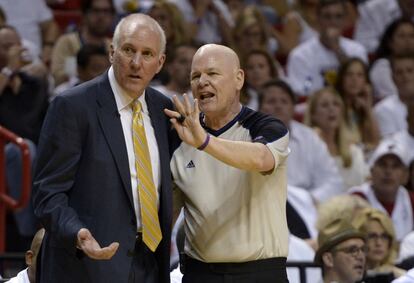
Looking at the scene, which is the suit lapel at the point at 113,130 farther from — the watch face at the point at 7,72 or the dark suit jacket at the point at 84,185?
the watch face at the point at 7,72

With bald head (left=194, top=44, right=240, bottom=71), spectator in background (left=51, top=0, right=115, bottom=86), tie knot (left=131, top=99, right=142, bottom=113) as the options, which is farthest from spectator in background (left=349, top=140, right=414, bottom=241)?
tie knot (left=131, top=99, right=142, bottom=113)

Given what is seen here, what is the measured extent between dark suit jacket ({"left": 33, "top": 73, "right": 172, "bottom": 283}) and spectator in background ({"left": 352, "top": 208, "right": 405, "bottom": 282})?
10.3 ft

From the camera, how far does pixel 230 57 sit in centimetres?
460

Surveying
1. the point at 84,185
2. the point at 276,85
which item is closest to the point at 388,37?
the point at 276,85

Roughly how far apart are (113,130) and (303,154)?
488 cm

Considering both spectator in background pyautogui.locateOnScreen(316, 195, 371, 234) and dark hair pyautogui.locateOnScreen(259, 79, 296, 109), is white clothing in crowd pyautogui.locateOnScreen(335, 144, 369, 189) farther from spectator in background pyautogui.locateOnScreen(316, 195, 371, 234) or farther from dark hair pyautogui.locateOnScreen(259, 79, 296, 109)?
spectator in background pyautogui.locateOnScreen(316, 195, 371, 234)

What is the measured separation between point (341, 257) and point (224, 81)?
2230 mm

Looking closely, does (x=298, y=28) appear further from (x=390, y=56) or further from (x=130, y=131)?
(x=130, y=131)

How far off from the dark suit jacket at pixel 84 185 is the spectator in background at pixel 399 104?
6.26m

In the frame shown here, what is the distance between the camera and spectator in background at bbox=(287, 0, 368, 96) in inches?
428

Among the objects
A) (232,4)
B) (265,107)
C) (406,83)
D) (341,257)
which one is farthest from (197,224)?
(232,4)

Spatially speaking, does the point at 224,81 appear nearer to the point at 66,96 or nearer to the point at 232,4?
the point at 66,96

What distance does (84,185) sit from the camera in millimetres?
4395

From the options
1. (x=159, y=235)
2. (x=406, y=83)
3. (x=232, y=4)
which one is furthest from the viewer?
(x=232, y=4)
